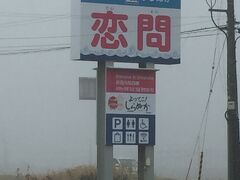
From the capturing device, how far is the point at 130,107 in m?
18.8

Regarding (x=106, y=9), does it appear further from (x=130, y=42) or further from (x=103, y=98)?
(x=103, y=98)

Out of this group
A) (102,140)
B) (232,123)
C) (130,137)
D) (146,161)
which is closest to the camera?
(102,140)

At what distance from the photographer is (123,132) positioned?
1870 cm

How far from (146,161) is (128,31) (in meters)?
3.67

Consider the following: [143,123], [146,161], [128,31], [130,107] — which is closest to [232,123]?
[146,161]

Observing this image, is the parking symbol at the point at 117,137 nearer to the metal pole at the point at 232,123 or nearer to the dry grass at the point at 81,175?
the metal pole at the point at 232,123

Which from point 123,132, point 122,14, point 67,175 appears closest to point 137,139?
point 123,132

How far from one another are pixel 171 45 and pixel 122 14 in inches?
67.5

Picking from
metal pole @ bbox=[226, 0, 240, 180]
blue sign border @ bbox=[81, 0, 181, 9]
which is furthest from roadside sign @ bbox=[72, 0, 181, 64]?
metal pole @ bbox=[226, 0, 240, 180]

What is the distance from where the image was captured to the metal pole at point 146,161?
19.0 metres

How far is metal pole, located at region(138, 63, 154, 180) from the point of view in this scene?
19031mm

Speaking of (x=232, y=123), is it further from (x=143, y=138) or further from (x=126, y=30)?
(x=126, y=30)

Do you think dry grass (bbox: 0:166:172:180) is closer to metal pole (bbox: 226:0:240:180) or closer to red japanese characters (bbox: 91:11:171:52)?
metal pole (bbox: 226:0:240:180)

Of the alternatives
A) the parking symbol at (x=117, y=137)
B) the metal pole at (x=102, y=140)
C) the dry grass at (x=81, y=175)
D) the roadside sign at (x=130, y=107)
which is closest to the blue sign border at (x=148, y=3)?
the roadside sign at (x=130, y=107)
